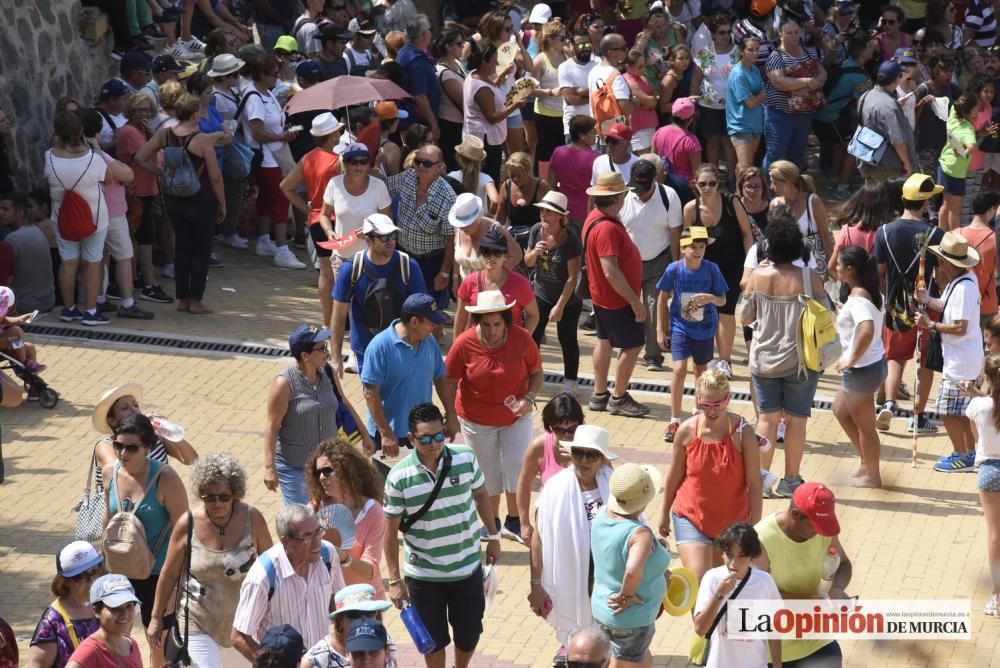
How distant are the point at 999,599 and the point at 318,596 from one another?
163 inches

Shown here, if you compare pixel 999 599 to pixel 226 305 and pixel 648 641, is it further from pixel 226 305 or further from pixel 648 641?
pixel 226 305

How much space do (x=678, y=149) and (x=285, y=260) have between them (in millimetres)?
3868

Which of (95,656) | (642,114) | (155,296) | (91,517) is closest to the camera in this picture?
(95,656)

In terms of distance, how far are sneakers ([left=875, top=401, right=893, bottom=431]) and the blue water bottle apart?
5.19 m

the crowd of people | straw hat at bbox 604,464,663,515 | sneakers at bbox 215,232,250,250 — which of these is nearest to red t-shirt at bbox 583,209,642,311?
the crowd of people

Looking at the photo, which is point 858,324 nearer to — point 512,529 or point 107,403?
point 512,529

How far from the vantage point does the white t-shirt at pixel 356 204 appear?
42.5 feet

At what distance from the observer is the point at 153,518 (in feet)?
27.6

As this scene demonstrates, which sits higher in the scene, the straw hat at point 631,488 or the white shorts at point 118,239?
the straw hat at point 631,488

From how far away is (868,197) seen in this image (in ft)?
41.2

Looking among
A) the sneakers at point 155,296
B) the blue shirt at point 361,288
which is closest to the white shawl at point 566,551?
the blue shirt at point 361,288

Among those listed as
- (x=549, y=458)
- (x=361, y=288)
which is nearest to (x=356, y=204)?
(x=361, y=288)

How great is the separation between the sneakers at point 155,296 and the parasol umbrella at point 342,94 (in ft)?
6.42

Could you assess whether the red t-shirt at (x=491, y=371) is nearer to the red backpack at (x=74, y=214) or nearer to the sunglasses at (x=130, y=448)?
the sunglasses at (x=130, y=448)
